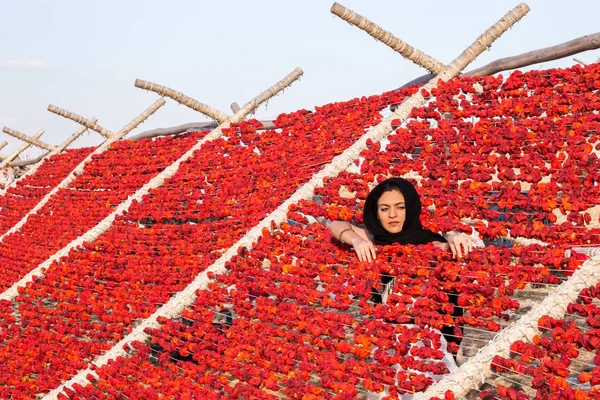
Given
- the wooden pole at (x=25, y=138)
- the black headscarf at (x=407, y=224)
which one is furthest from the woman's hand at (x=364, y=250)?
the wooden pole at (x=25, y=138)

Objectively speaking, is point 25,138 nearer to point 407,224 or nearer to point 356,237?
point 356,237

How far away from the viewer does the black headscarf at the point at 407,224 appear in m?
4.01

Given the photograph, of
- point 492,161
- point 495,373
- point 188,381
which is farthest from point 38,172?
point 495,373

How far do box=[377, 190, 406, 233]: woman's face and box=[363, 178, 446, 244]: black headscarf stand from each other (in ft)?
0.09

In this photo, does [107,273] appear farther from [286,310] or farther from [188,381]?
[286,310]

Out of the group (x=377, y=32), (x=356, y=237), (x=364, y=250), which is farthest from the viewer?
(x=377, y=32)

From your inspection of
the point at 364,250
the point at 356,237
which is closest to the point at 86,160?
the point at 356,237

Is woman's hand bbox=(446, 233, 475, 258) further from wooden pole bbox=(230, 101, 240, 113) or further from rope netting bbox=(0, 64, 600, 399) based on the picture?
wooden pole bbox=(230, 101, 240, 113)

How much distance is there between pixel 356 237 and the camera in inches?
162

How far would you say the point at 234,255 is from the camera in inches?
193

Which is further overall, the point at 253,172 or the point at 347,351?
the point at 253,172

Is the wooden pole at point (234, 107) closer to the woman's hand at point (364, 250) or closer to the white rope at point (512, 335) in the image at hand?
the woman's hand at point (364, 250)

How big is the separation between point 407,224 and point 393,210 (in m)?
0.13

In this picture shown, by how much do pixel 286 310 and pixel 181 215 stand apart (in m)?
2.69
